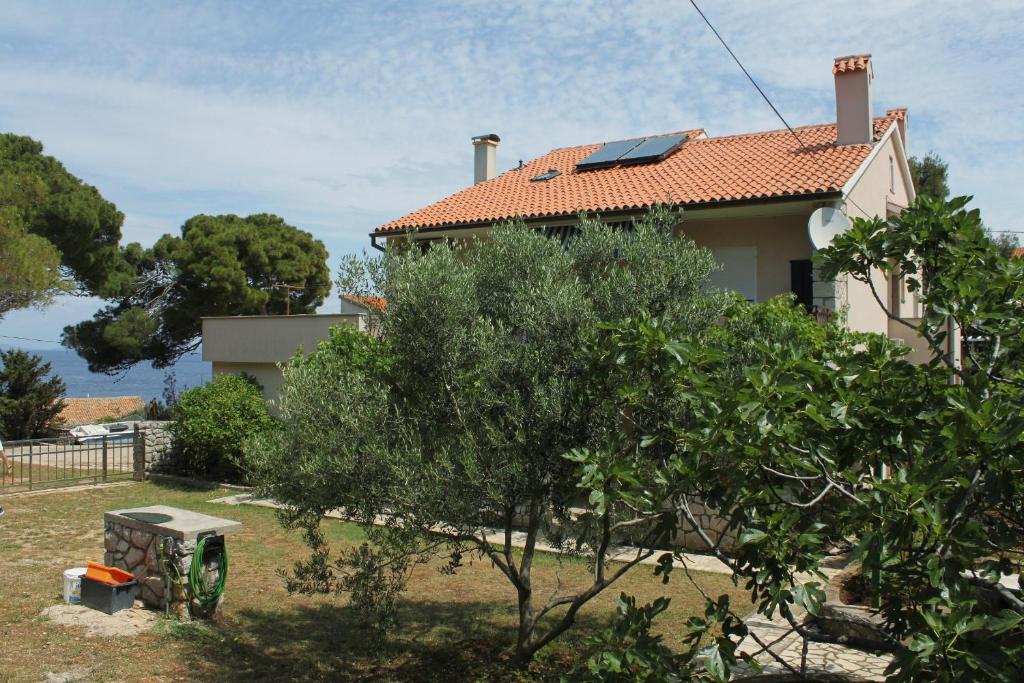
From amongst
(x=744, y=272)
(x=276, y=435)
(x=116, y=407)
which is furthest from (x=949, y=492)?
(x=116, y=407)

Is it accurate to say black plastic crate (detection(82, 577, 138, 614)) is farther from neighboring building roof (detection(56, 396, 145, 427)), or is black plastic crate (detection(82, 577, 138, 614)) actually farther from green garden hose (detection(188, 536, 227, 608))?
neighboring building roof (detection(56, 396, 145, 427))

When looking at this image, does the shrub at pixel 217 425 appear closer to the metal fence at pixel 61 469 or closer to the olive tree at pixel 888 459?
the metal fence at pixel 61 469

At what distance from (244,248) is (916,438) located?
131 ft

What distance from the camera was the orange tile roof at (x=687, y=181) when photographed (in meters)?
15.7

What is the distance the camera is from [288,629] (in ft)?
31.7

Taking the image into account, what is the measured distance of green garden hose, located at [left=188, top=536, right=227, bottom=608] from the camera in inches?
377

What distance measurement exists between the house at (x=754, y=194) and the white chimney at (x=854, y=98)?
22 mm

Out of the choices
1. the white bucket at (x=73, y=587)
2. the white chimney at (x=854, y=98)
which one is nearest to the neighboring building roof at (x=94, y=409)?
the white bucket at (x=73, y=587)

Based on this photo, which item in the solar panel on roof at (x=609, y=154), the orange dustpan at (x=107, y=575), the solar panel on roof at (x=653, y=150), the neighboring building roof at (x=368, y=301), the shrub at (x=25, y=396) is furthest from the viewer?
the shrub at (x=25, y=396)

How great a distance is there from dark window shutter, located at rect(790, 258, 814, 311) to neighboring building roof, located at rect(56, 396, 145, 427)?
29.2 meters

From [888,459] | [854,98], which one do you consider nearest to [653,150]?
[854,98]

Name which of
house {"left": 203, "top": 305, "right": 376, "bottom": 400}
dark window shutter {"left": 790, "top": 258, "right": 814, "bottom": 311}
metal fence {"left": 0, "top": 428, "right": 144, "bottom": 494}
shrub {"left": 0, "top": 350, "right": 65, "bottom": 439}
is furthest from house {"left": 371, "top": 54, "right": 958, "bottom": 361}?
shrub {"left": 0, "top": 350, "right": 65, "bottom": 439}

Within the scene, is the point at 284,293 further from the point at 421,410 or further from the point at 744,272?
the point at 421,410

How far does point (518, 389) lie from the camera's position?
692cm
